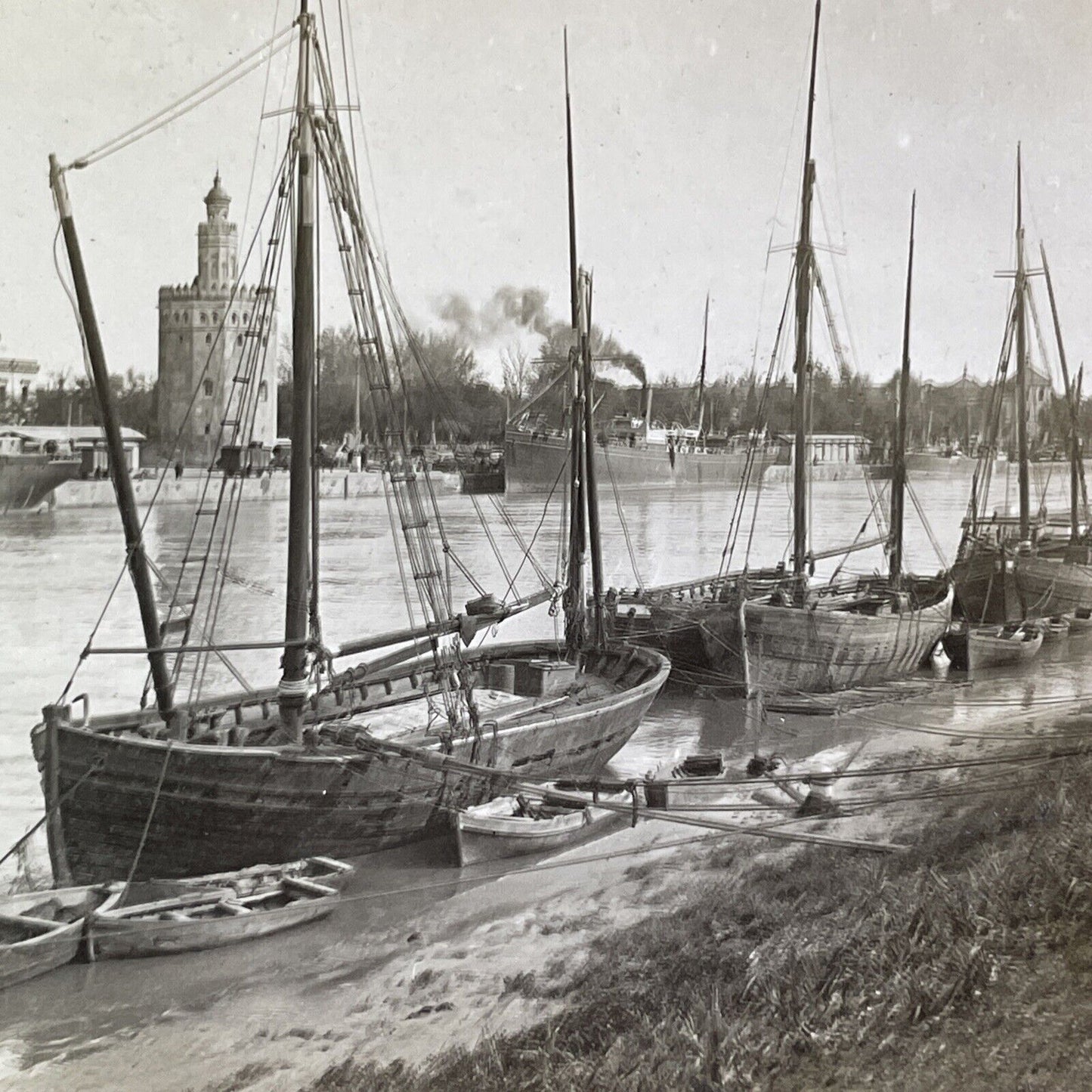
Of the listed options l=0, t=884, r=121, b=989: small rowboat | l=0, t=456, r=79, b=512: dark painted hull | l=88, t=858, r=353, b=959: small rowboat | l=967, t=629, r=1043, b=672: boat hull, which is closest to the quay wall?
l=0, t=456, r=79, b=512: dark painted hull

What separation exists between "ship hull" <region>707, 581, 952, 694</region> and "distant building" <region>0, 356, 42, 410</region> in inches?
241

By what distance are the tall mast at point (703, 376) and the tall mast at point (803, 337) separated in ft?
2.46

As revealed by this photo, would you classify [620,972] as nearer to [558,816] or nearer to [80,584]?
[558,816]

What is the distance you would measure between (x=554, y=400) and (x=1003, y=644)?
452cm

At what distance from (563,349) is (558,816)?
293cm

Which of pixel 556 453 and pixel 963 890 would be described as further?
pixel 556 453

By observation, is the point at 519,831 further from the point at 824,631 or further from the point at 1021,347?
the point at 1021,347

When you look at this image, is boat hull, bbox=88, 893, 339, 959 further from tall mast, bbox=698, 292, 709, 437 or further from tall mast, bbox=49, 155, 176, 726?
tall mast, bbox=698, 292, 709, 437

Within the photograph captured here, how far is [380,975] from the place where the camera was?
3.98 m

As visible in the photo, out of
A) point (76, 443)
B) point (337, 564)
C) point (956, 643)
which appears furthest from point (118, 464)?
point (956, 643)

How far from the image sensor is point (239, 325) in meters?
4.52

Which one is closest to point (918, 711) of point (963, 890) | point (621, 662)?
point (621, 662)

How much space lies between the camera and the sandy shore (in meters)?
3.46

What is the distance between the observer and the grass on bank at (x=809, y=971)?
339cm
